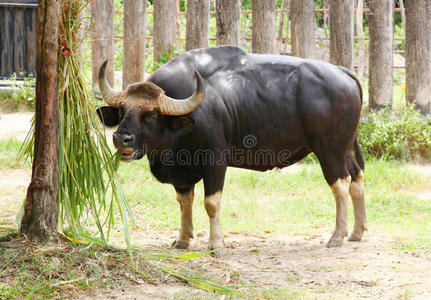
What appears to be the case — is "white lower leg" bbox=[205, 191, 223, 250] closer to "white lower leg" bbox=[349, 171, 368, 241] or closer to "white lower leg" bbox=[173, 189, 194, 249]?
"white lower leg" bbox=[173, 189, 194, 249]

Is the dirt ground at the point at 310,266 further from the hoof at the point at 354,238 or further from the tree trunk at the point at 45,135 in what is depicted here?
the tree trunk at the point at 45,135

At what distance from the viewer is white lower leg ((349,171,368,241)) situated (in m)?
6.63

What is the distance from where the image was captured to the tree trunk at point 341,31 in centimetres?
981

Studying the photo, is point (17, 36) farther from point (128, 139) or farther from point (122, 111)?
point (128, 139)

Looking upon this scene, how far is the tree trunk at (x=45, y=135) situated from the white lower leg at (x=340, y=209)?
3163 mm

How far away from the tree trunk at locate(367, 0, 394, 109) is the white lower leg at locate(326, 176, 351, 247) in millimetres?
4595

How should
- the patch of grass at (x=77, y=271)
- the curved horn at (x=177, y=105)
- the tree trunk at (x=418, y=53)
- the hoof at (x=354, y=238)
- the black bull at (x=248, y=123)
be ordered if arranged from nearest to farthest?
the patch of grass at (x=77, y=271) < the curved horn at (x=177, y=105) < the black bull at (x=248, y=123) < the hoof at (x=354, y=238) < the tree trunk at (x=418, y=53)

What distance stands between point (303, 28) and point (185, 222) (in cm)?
527

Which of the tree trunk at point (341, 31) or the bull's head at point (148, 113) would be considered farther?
the tree trunk at point (341, 31)

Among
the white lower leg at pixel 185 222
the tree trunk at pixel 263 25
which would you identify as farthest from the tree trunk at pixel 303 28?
the white lower leg at pixel 185 222

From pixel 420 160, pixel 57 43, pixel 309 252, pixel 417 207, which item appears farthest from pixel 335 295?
pixel 420 160

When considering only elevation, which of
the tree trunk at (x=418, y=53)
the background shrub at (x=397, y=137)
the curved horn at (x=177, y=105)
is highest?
the tree trunk at (x=418, y=53)

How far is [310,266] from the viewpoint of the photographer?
18.4 feet

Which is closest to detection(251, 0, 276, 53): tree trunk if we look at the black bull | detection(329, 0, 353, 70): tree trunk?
detection(329, 0, 353, 70): tree trunk
